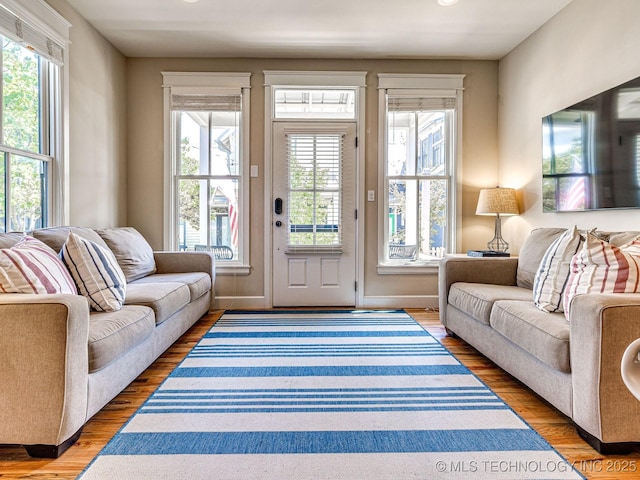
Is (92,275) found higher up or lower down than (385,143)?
lower down

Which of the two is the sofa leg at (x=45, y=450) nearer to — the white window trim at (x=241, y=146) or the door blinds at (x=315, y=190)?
the white window trim at (x=241, y=146)

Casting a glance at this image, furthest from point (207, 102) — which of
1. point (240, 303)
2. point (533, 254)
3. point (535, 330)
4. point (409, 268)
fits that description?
point (535, 330)

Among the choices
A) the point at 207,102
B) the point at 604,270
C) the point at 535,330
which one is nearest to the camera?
the point at 604,270

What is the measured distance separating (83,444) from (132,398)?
0.42 m

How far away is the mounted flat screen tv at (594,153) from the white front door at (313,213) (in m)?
1.77

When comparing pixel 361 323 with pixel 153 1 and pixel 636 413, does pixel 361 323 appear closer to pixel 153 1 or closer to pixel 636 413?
pixel 636 413

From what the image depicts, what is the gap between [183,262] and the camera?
11.4 ft

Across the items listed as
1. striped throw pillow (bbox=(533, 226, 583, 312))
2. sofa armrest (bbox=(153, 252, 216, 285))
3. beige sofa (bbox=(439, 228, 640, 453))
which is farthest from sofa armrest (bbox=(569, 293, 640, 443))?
sofa armrest (bbox=(153, 252, 216, 285))

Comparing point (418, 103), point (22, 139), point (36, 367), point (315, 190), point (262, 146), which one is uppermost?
point (418, 103)

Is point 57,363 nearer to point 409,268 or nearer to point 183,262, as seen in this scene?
point 183,262

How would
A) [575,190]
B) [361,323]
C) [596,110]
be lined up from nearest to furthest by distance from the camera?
[596,110], [575,190], [361,323]

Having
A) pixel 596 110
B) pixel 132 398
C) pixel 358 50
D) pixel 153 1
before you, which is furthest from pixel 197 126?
pixel 596 110

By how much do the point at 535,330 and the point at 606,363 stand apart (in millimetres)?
397

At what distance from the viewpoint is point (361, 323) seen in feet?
11.2
